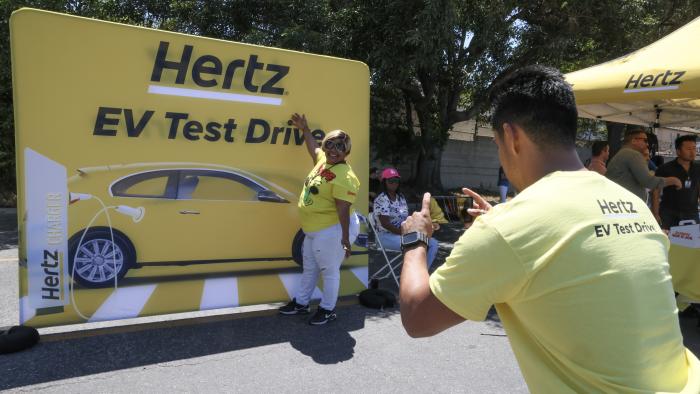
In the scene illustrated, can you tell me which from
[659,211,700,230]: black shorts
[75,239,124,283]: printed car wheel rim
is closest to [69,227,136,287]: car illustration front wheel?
[75,239,124,283]: printed car wheel rim

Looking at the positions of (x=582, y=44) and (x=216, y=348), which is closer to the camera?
(x=216, y=348)

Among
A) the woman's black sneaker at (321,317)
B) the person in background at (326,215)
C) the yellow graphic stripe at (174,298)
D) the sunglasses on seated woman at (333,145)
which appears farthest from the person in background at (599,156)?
the yellow graphic stripe at (174,298)

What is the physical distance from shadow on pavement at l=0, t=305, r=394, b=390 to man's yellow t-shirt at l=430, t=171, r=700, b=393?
9.17ft

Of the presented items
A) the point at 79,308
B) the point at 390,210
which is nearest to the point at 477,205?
the point at 79,308

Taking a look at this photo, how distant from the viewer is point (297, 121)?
4.59 meters

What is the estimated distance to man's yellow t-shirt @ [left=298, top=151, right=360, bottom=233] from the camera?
4184mm

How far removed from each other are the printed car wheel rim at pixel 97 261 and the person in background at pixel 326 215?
160cm

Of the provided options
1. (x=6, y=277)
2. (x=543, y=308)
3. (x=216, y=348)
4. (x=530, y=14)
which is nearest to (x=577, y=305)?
(x=543, y=308)

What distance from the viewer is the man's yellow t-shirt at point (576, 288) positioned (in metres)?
1.06

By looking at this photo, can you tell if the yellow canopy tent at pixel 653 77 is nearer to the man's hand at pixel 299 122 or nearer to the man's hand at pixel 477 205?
the man's hand at pixel 299 122

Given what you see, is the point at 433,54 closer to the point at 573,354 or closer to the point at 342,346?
the point at 342,346

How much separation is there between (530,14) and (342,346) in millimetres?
8102

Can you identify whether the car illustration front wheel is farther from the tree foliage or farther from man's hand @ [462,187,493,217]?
the tree foliage

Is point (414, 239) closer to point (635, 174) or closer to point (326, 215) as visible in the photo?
point (326, 215)
